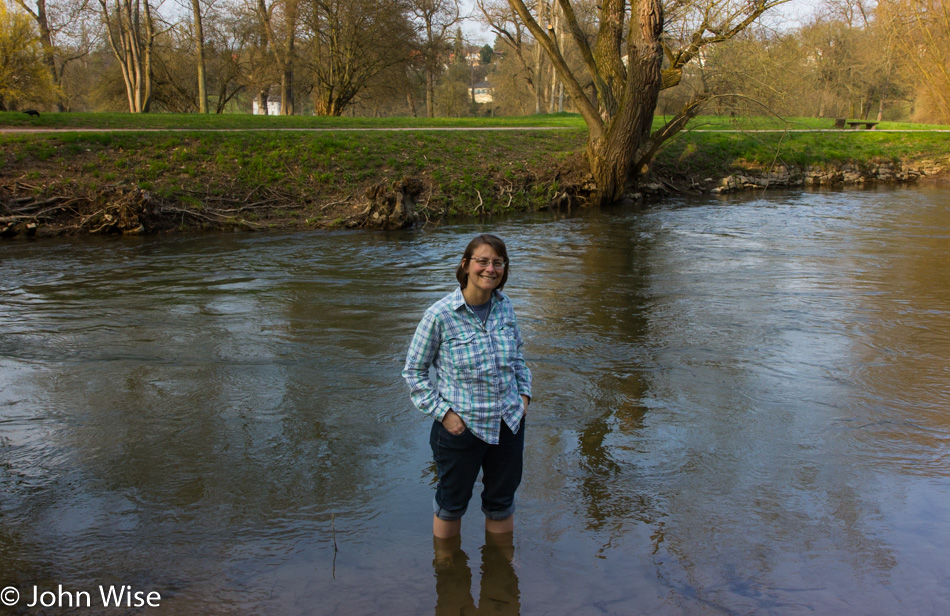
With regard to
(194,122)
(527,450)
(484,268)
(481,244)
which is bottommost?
(527,450)

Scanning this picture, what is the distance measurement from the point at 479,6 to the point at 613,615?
21.4m

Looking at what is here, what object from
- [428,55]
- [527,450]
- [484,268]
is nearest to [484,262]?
[484,268]

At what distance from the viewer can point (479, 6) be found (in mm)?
21703

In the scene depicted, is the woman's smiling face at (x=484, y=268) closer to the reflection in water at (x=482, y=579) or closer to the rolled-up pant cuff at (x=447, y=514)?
the rolled-up pant cuff at (x=447, y=514)

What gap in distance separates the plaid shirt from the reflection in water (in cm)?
77

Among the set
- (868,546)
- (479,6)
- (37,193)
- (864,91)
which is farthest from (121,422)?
(864,91)

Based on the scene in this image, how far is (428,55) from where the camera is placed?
4053 cm

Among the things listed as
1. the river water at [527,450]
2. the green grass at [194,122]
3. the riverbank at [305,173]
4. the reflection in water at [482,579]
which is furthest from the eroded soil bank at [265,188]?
the reflection in water at [482,579]

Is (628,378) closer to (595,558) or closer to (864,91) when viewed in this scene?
(595,558)

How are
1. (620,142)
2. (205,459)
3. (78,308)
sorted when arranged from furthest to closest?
(620,142)
(78,308)
(205,459)

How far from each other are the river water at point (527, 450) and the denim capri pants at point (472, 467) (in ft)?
1.09

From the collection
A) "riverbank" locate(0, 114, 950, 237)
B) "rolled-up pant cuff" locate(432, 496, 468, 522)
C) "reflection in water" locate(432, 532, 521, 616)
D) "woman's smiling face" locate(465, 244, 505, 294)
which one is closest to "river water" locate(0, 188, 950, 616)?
"reflection in water" locate(432, 532, 521, 616)

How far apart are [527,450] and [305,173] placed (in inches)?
591

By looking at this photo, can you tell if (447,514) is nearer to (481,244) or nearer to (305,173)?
(481,244)
